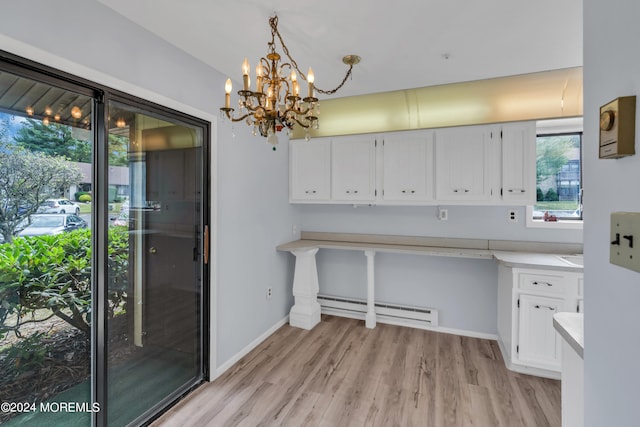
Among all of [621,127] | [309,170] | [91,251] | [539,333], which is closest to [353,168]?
[309,170]

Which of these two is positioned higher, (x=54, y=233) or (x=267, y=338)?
(x=54, y=233)

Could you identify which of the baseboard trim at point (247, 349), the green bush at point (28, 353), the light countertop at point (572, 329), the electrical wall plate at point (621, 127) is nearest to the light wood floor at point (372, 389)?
the baseboard trim at point (247, 349)

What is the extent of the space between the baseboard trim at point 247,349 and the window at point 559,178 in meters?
2.87

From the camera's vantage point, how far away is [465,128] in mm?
2949

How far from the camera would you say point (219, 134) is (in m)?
2.51

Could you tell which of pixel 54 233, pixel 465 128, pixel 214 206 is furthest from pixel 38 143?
pixel 465 128

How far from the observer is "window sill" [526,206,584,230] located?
2.87 m

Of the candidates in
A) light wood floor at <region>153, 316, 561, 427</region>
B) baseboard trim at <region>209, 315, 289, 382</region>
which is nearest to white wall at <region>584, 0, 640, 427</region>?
light wood floor at <region>153, 316, 561, 427</region>

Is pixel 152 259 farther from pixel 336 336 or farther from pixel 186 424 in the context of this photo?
pixel 336 336

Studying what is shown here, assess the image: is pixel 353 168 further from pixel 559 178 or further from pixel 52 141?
pixel 52 141

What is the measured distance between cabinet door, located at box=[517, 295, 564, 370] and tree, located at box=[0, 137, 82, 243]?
3256 mm

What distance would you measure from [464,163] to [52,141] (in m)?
3.09

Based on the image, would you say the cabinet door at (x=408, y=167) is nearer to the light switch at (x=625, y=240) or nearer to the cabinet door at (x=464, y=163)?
the cabinet door at (x=464, y=163)

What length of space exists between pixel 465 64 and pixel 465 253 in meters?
1.68
